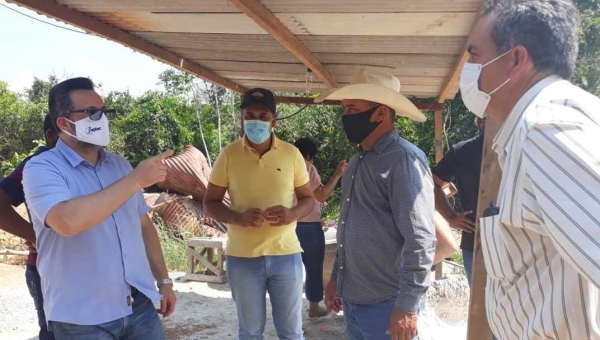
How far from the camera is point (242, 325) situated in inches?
136

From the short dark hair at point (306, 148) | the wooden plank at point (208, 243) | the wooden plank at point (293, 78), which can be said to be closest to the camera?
the wooden plank at point (293, 78)

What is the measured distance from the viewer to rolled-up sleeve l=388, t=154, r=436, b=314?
7.66ft

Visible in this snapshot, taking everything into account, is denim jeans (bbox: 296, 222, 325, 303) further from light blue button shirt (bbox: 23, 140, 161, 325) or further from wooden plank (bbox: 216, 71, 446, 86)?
light blue button shirt (bbox: 23, 140, 161, 325)

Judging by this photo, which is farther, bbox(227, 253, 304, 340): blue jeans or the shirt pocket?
bbox(227, 253, 304, 340): blue jeans

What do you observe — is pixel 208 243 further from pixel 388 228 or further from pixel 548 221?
pixel 548 221

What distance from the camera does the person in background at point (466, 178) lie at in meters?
3.91

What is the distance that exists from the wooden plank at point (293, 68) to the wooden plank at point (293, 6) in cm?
156

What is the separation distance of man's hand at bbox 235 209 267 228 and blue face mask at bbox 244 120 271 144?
0.51 metres

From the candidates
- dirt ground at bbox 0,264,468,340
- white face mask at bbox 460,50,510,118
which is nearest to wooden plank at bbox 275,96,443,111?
dirt ground at bbox 0,264,468,340

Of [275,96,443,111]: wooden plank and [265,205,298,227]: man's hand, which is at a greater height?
[275,96,443,111]: wooden plank

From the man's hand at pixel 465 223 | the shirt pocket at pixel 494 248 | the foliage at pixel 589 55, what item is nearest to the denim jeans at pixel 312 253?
the man's hand at pixel 465 223

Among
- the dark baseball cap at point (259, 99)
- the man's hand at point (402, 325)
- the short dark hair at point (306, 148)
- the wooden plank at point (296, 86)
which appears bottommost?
the man's hand at point (402, 325)

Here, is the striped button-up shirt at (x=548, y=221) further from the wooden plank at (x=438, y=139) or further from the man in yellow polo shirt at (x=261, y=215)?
the wooden plank at (x=438, y=139)

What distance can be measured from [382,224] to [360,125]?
0.55 m
